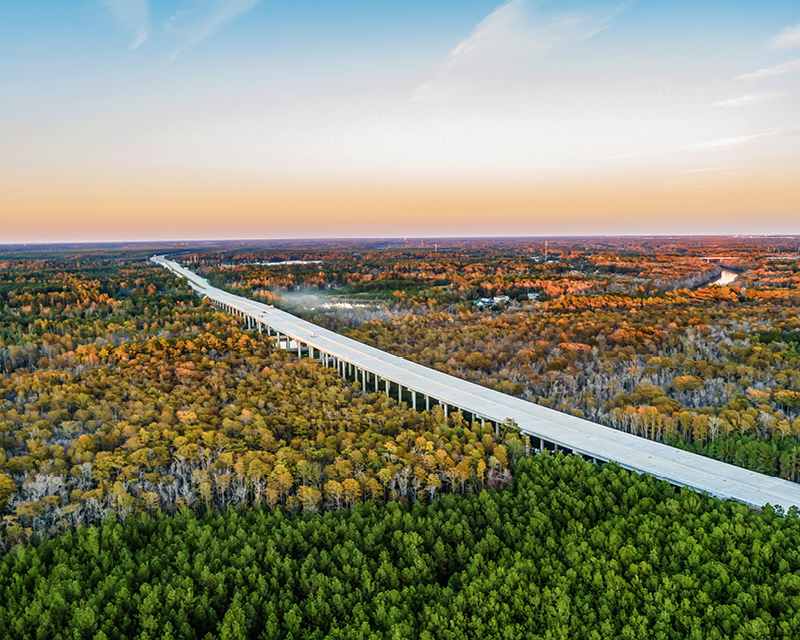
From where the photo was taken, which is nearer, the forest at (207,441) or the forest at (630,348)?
the forest at (207,441)

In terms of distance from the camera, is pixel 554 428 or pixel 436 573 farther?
pixel 554 428

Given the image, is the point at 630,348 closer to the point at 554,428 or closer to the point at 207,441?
the point at 554,428

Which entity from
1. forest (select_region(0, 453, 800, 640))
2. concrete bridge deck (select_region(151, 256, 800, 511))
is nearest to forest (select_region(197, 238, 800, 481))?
concrete bridge deck (select_region(151, 256, 800, 511))

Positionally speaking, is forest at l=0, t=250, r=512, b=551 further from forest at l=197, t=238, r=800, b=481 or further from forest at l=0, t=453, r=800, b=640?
forest at l=197, t=238, r=800, b=481

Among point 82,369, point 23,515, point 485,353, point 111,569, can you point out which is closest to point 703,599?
point 111,569

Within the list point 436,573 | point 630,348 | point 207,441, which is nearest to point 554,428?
point 436,573

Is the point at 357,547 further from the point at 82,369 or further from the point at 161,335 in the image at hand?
the point at 161,335

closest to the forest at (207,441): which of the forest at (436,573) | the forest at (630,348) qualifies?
the forest at (436,573)

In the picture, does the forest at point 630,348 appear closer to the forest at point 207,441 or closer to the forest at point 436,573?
the forest at point 207,441
